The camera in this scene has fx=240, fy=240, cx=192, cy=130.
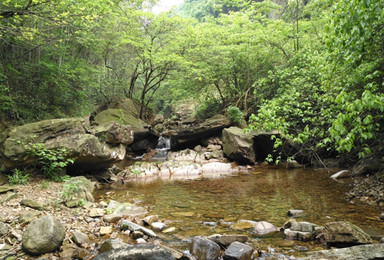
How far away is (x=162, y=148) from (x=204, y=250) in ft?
46.4

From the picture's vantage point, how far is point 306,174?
33.2 feet

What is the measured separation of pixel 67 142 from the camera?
24.8 ft

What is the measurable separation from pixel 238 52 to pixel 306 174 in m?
8.87

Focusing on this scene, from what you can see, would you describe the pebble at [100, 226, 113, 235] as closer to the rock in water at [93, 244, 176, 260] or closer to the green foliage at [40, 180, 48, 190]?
the rock in water at [93, 244, 176, 260]

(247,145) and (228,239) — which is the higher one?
(247,145)

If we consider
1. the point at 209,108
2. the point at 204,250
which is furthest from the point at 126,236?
the point at 209,108


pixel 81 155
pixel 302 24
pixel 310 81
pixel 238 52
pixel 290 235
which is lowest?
pixel 290 235

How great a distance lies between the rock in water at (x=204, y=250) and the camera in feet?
11.7

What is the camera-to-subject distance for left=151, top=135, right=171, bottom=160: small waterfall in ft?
51.4

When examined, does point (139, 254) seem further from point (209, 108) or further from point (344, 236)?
point (209, 108)

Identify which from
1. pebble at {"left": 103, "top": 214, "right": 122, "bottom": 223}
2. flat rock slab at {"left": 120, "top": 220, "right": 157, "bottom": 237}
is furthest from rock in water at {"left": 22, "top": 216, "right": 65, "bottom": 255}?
pebble at {"left": 103, "top": 214, "right": 122, "bottom": 223}

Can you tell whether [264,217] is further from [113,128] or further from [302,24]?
[302,24]

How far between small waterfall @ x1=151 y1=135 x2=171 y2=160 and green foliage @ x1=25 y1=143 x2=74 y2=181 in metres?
8.36

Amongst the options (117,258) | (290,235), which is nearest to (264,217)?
(290,235)
